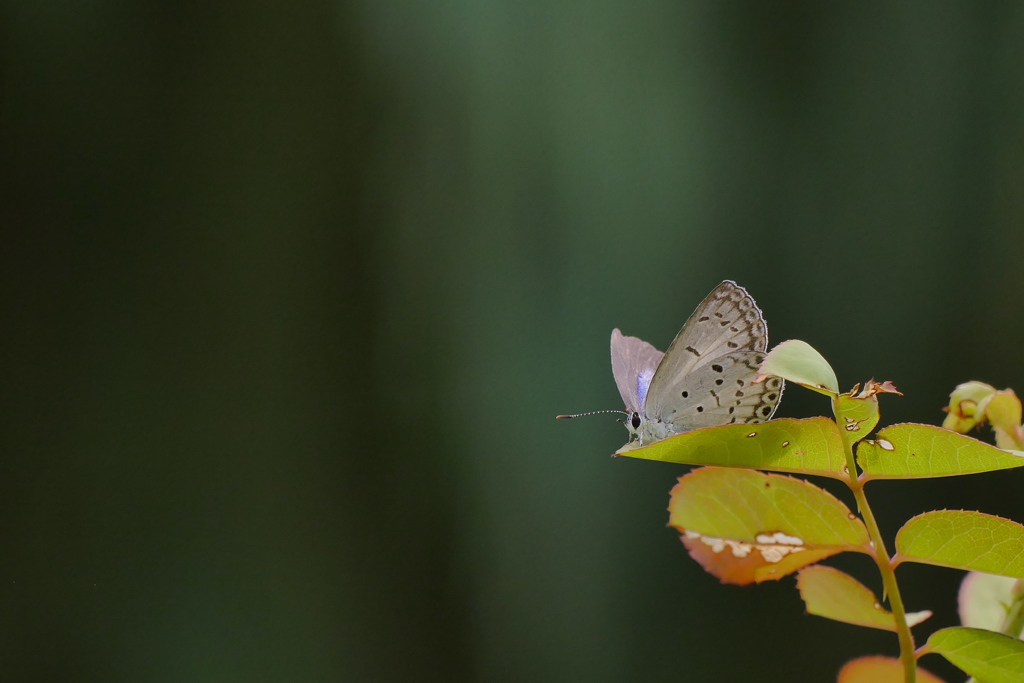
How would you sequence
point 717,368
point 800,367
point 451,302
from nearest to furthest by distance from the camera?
1. point 800,367
2. point 717,368
3. point 451,302

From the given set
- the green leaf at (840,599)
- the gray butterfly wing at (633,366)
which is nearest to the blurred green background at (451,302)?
the gray butterfly wing at (633,366)

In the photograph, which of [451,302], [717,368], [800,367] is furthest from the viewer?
[451,302]

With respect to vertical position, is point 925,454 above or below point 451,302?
below

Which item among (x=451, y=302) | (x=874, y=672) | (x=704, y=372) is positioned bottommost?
(x=874, y=672)

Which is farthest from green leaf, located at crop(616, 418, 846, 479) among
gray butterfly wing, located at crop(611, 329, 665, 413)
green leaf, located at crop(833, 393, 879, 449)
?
gray butterfly wing, located at crop(611, 329, 665, 413)

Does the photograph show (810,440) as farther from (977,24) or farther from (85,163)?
(977,24)

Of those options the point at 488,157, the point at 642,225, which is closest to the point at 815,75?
the point at 642,225

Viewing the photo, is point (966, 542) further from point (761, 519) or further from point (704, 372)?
point (704, 372)

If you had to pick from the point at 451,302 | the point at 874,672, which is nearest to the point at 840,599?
the point at 874,672
